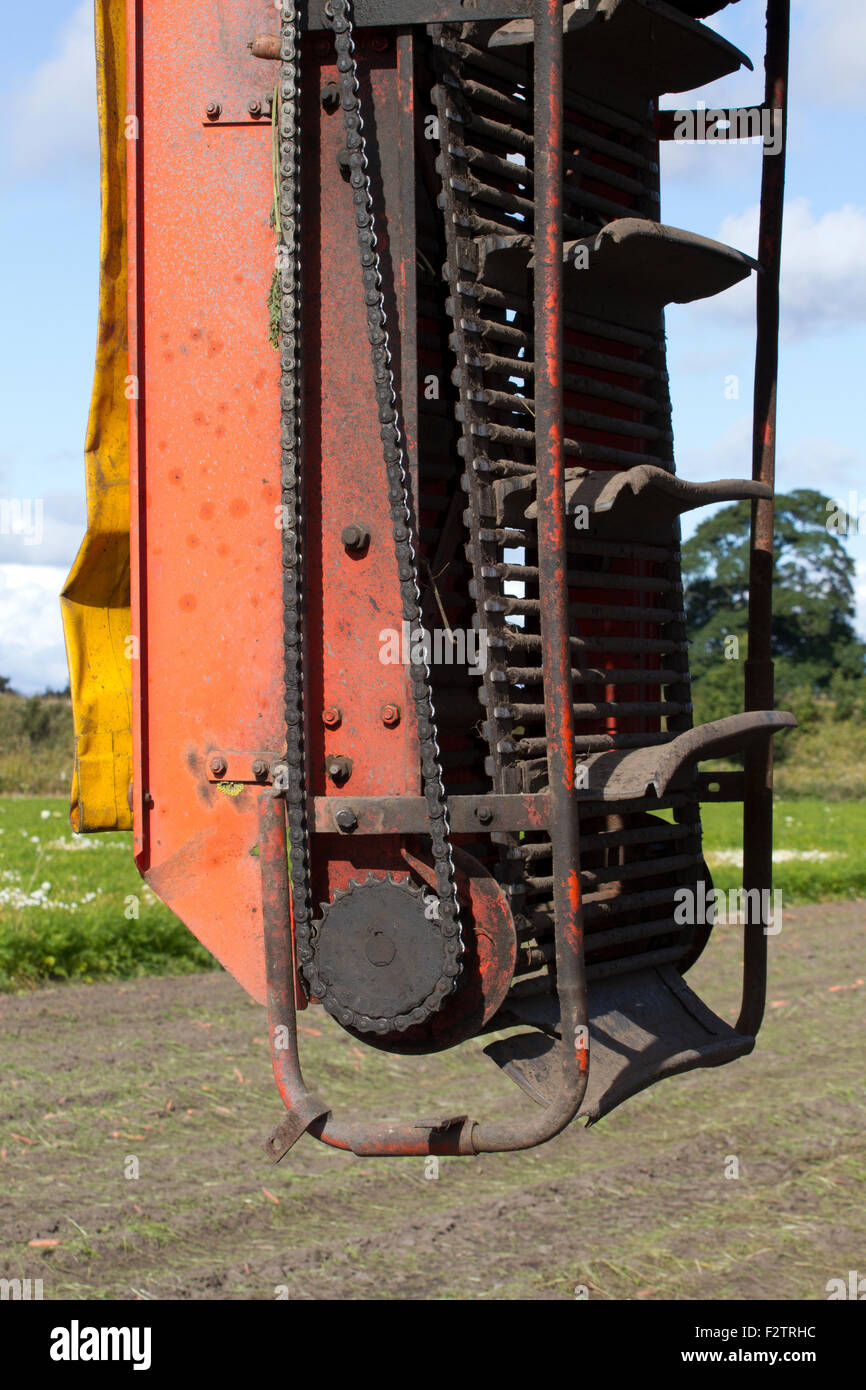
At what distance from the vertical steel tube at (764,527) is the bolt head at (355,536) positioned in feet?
3.52

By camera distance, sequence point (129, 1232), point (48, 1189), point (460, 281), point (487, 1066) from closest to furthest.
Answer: point (460, 281) < point (129, 1232) < point (48, 1189) < point (487, 1066)

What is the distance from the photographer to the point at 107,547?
124 inches

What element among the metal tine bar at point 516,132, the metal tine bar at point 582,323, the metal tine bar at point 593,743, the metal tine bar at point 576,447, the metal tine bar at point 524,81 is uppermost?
the metal tine bar at point 524,81

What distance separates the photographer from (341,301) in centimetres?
268

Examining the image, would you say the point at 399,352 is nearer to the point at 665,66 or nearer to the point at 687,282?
the point at 687,282

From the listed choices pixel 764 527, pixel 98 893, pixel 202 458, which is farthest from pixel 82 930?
pixel 202 458

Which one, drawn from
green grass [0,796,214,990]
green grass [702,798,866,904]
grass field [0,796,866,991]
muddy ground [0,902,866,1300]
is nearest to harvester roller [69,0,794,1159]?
grass field [0,796,866,991]

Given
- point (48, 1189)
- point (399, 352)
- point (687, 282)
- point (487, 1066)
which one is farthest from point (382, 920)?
point (487, 1066)

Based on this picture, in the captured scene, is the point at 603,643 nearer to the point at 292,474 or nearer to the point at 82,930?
the point at 292,474

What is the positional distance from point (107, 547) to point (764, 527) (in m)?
1.60

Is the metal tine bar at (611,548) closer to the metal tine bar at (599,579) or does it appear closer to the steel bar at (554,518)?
the metal tine bar at (599,579)

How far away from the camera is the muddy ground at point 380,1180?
607 cm

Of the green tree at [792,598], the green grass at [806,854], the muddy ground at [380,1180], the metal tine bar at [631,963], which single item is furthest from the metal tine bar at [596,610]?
the green tree at [792,598]

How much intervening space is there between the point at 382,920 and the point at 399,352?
3.49ft
